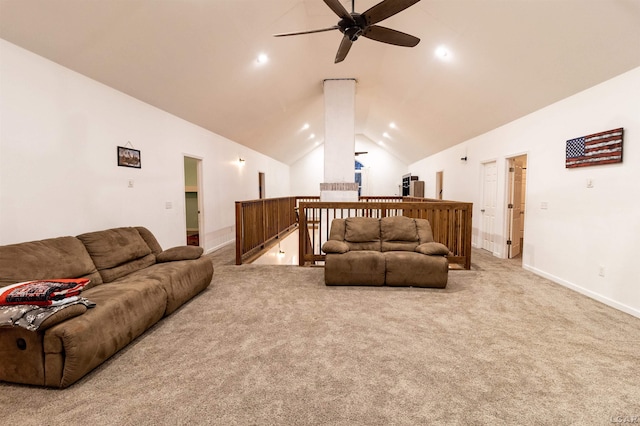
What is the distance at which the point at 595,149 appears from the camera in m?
3.52

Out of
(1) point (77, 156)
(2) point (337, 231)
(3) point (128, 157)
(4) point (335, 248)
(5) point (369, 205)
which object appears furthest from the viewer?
(5) point (369, 205)

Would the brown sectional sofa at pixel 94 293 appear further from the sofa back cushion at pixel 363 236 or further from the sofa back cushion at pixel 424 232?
the sofa back cushion at pixel 424 232

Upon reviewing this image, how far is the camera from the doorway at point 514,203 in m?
5.59

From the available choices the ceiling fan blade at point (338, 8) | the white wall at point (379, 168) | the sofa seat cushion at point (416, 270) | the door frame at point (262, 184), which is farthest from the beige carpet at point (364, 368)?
the white wall at point (379, 168)

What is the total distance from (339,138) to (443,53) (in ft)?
9.34

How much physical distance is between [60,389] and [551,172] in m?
5.88

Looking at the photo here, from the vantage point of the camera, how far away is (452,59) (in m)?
4.74

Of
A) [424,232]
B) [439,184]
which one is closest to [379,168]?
[439,184]

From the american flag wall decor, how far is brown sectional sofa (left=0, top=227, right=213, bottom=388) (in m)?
4.91

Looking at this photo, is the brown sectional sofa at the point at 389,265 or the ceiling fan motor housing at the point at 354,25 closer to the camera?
the ceiling fan motor housing at the point at 354,25

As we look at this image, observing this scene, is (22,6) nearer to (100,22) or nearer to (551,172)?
(100,22)

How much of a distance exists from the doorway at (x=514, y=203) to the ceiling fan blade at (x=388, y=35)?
3.38 m

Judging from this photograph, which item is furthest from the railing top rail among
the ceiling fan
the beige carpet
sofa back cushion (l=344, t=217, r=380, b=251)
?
the ceiling fan

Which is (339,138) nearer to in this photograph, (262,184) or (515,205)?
(515,205)
